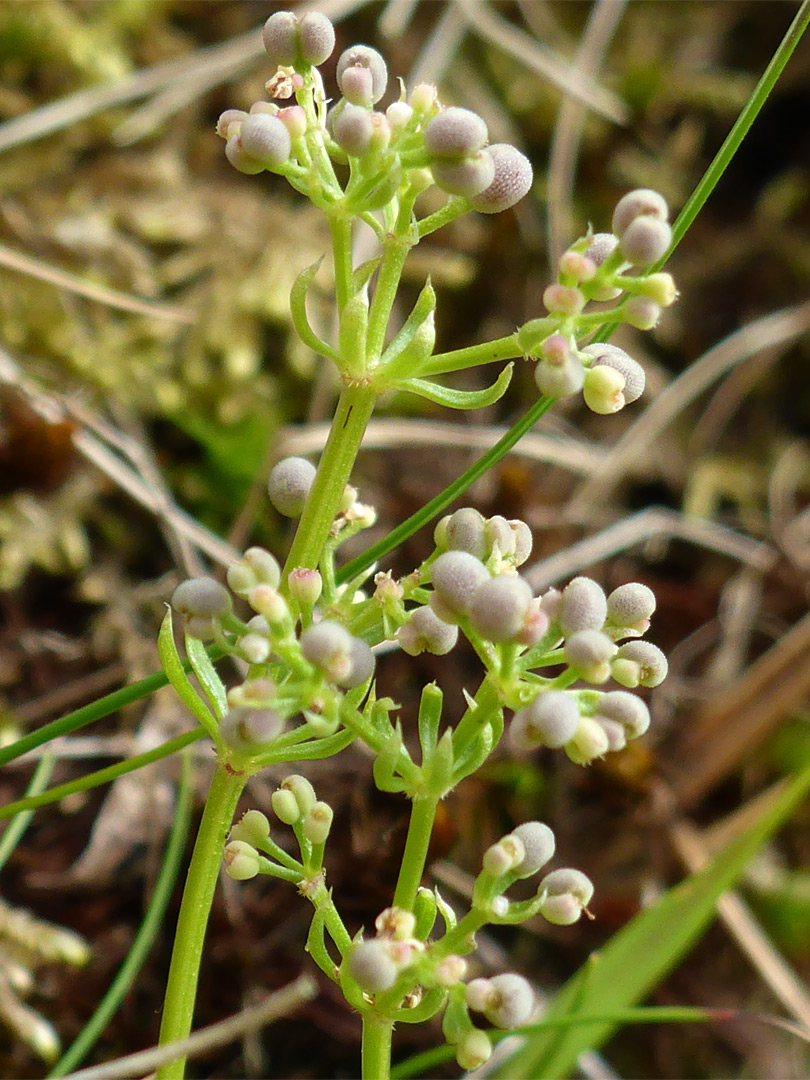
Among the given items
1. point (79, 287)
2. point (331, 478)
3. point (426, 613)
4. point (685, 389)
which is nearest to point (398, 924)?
point (426, 613)

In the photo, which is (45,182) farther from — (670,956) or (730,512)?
(670,956)

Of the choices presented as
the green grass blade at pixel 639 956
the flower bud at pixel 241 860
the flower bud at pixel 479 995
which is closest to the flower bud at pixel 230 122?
the flower bud at pixel 241 860

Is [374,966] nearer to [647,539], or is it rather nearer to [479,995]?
[479,995]

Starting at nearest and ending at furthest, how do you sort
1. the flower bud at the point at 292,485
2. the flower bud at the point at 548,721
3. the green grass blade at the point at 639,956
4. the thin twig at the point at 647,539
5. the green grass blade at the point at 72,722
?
the flower bud at the point at 548,721 → the flower bud at the point at 292,485 → the green grass blade at the point at 72,722 → the green grass blade at the point at 639,956 → the thin twig at the point at 647,539

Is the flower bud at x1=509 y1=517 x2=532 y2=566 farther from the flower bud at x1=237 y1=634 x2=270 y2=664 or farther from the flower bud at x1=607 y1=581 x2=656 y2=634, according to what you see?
the flower bud at x1=237 y1=634 x2=270 y2=664

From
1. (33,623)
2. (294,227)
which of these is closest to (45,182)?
(294,227)

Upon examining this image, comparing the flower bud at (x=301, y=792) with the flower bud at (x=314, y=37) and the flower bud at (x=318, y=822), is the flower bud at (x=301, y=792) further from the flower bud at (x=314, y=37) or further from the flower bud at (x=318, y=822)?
the flower bud at (x=314, y=37)

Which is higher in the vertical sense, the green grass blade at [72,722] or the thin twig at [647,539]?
the thin twig at [647,539]
